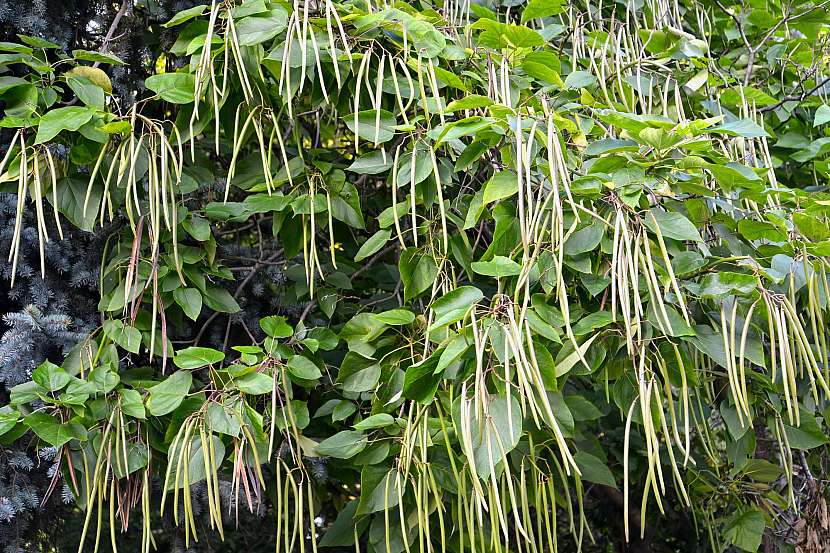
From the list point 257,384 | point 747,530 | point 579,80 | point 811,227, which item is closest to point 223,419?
point 257,384

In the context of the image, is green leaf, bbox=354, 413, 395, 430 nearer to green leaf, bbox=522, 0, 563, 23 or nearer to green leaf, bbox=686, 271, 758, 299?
green leaf, bbox=686, 271, 758, 299

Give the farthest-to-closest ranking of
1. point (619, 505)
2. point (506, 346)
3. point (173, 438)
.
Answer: point (619, 505)
point (173, 438)
point (506, 346)

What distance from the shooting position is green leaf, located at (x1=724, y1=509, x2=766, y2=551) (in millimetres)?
1509

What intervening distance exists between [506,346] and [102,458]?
0.63 metres

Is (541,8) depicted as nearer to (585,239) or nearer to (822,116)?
(585,239)

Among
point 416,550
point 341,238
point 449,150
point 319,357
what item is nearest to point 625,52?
point 449,150

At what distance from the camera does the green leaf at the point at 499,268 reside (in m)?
1.02

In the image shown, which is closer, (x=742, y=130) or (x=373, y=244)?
(x=742, y=130)

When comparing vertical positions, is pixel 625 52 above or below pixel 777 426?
above

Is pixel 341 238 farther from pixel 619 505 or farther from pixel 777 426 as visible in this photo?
pixel 619 505

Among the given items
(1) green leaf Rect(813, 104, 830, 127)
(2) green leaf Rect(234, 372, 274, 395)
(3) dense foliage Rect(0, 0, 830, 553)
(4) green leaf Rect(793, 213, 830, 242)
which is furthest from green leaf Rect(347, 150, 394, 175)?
(1) green leaf Rect(813, 104, 830, 127)

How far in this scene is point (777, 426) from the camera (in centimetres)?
135

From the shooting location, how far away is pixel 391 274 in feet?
5.14

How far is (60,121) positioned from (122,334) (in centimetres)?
33
